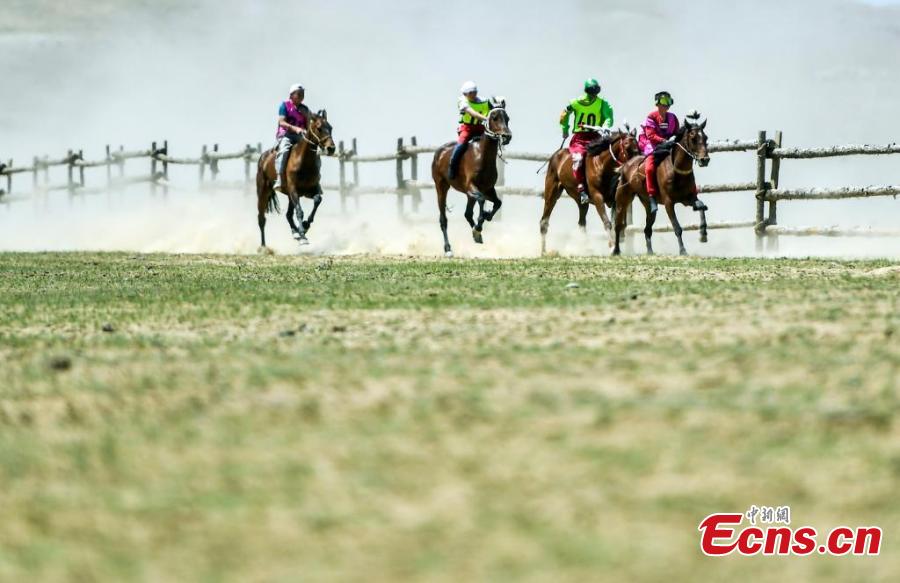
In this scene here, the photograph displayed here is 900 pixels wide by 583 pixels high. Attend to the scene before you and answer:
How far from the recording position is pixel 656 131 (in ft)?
61.3

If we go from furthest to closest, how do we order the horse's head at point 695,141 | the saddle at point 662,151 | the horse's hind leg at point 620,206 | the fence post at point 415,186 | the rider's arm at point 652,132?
the fence post at point 415,186 < the horse's hind leg at point 620,206 < the rider's arm at point 652,132 < the saddle at point 662,151 < the horse's head at point 695,141

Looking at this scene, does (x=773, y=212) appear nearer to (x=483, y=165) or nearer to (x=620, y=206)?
(x=620, y=206)

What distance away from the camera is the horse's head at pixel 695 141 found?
59.6ft

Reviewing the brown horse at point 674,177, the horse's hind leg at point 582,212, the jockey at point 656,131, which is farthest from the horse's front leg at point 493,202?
the jockey at point 656,131

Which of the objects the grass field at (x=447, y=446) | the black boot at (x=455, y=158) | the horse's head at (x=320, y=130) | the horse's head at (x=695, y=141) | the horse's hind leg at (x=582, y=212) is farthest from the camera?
the horse's head at (x=320, y=130)

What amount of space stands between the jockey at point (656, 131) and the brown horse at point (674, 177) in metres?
0.10

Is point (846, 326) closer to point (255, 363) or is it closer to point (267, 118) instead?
point (255, 363)

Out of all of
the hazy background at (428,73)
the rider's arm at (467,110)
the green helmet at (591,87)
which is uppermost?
the hazy background at (428,73)

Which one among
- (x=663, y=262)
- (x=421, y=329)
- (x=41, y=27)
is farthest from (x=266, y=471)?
(x=41, y=27)

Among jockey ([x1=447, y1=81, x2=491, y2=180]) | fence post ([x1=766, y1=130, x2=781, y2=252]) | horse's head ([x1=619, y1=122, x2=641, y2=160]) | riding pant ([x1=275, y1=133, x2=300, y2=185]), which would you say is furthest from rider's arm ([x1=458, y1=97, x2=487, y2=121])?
fence post ([x1=766, y1=130, x2=781, y2=252])

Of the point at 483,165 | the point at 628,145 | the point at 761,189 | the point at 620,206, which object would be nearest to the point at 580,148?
the point at 628,145

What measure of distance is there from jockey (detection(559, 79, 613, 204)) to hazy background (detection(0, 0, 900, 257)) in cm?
2793

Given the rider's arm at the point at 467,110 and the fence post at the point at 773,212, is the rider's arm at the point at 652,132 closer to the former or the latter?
the rider's arm at the point at 467,110

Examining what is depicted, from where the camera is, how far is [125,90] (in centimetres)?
11738
